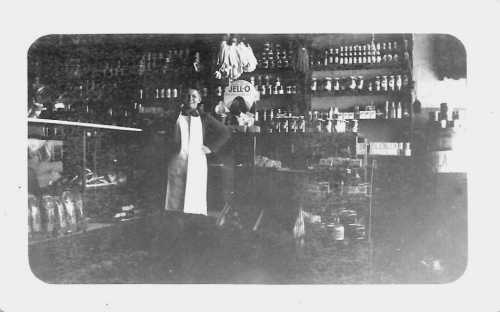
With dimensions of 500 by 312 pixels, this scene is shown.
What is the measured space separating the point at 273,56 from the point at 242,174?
0.61 metres

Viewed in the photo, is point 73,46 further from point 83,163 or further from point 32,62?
point 83,163

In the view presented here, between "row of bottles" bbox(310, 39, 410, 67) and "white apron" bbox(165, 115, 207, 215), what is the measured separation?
705 mm

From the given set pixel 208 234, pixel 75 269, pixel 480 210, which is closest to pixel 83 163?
pixel 75 269

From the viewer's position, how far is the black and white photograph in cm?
252

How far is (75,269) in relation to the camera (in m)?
2.56

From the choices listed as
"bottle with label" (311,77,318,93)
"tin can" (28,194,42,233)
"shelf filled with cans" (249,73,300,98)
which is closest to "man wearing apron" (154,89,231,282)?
"shelf filled with cans" (249,73,300,98)

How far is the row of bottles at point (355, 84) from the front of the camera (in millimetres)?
2621

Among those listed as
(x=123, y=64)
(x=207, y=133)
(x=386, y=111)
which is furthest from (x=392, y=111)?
(x=123, y=64)

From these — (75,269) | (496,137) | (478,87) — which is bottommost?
(75,269)

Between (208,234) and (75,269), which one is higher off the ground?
(208,234)

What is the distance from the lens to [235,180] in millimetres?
2564

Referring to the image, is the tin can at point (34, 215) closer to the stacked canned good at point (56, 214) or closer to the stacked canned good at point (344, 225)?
the stacked canned good at point (56, 214)

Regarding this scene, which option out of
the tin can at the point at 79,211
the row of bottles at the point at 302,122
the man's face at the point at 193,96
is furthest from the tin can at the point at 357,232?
the tin can at the point at 79,211
